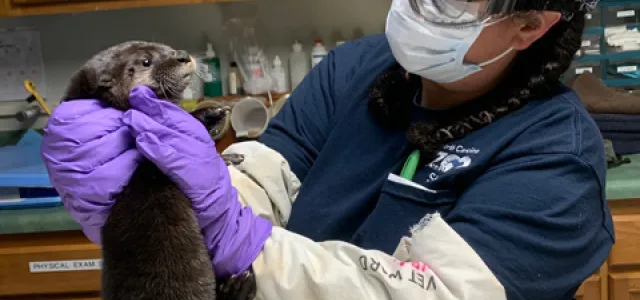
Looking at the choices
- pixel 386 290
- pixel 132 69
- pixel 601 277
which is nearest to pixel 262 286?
pixel 386 290

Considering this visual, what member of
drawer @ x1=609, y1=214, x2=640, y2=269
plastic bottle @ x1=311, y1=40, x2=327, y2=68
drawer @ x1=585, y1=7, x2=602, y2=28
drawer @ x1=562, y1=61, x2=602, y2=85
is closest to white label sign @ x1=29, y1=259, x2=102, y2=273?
plastic bottle @ x1=311, y1=40, x2=327, y2=68

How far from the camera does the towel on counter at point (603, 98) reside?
1738mm

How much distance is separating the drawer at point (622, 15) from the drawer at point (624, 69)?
0.38ft

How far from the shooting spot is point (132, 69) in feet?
2.91

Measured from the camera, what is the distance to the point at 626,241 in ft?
5.21

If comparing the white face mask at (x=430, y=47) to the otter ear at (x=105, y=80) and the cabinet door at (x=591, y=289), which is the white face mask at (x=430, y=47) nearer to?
the otter ear at (x=105, y=80)

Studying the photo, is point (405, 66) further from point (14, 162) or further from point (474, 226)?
point (14, 162)

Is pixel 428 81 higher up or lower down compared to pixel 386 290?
higher up

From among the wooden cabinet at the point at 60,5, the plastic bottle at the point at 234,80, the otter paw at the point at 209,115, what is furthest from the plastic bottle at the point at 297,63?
the otter paw at the point at 209,115

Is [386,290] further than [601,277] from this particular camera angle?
No

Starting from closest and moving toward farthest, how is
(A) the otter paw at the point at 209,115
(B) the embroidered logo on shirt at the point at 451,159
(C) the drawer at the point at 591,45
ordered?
(B) the embroidered logo on shirt at the point at 451,159 < (A) the otter paw at the point at 209,115 < (C) the drawer at the point at 591,45

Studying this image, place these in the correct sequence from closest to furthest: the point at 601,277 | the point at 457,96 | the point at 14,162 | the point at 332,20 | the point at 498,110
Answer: the point at 498,110
the point at 457,96
the point at 601,277
the point at 14,162
the point at 332,20

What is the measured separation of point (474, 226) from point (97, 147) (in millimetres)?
481

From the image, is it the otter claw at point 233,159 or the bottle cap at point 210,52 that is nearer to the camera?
Result: the otter claw at point 233,159
